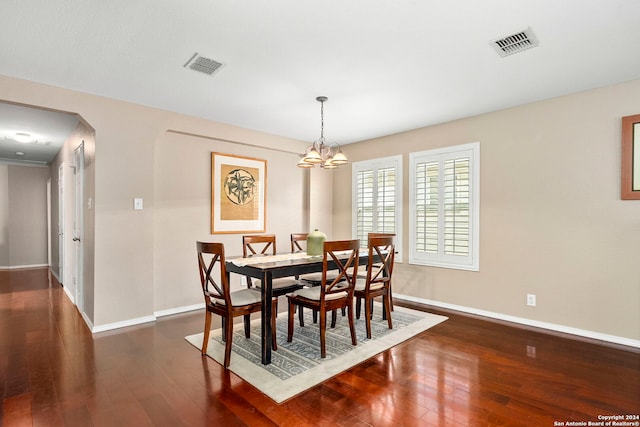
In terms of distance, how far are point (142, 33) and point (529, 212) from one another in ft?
13.2

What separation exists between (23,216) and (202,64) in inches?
307

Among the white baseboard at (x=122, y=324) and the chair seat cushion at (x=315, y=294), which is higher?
the chair seat cushion at (x=315, y=294)

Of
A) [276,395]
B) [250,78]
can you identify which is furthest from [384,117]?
[276,395]

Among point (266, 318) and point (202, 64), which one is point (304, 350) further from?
point (202, 64)

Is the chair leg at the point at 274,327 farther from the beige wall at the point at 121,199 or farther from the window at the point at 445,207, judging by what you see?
the window at the point at 445,207

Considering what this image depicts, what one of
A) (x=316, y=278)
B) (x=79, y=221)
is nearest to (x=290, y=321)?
(x=316, y=278)

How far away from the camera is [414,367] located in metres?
2.57

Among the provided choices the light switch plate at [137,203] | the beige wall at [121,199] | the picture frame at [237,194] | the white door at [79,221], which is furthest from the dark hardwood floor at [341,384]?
the picture frame at [237,194]

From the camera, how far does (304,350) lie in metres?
2.86

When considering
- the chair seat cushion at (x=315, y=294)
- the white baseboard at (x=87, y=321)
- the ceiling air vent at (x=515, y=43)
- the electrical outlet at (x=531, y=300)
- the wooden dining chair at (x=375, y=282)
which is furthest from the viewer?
the electrical outlet at (x=531, y=300)

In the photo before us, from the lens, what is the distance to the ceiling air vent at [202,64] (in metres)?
2.62

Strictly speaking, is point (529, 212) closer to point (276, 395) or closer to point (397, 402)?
point (397, 402)

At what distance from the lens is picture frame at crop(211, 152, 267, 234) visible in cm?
439

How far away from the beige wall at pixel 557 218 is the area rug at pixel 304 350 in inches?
38.4
